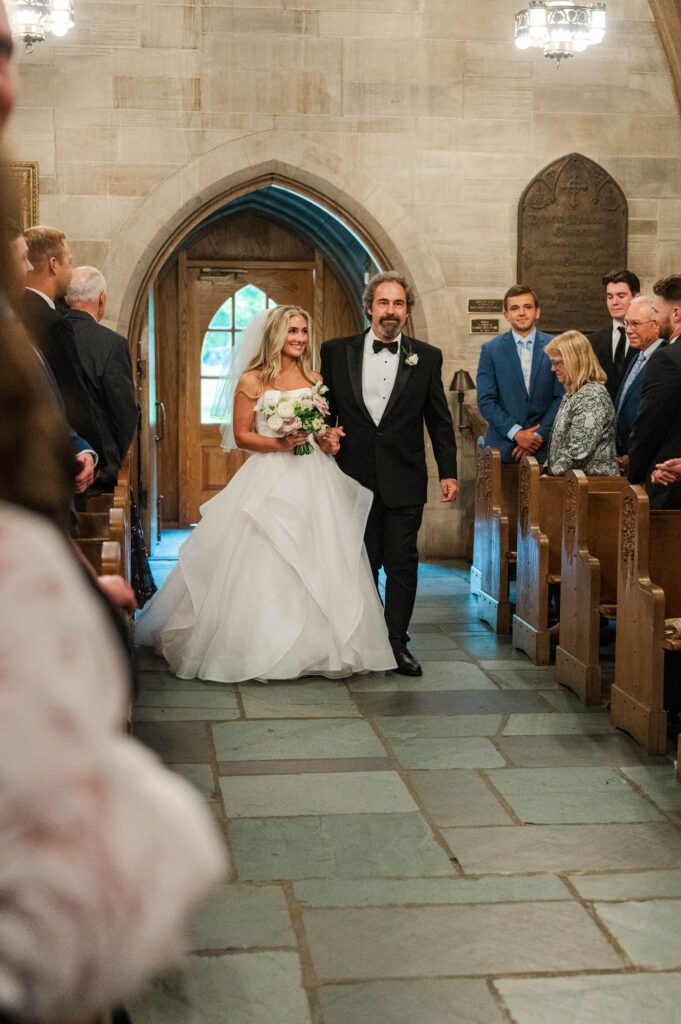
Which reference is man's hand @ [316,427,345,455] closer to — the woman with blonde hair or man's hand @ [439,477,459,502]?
man's hand @ [439,477,459,502]

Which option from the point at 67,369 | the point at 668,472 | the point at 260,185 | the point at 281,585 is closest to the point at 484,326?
the point at 260,185

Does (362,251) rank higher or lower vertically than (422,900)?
higher

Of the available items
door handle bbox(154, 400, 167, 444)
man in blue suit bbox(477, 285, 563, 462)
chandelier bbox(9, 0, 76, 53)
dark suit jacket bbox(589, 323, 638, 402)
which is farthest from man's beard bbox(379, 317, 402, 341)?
door handle bbox(154, 400, 167, 444)

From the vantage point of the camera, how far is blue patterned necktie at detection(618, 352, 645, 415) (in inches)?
267

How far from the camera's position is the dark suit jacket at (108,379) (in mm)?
5281

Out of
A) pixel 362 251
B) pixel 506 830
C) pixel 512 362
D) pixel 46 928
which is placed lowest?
pixel 506 830

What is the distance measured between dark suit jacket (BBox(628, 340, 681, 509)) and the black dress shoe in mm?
1349

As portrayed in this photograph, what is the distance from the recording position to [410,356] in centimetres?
590

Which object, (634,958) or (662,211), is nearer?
(634,958)

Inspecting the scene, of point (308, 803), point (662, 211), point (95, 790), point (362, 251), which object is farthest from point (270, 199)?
point (95, 790)

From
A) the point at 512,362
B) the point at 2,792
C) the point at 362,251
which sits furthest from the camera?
the point at 362,251

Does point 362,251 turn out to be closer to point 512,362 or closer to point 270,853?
point 512,362

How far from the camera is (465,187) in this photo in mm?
9531

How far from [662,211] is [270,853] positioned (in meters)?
7.62
